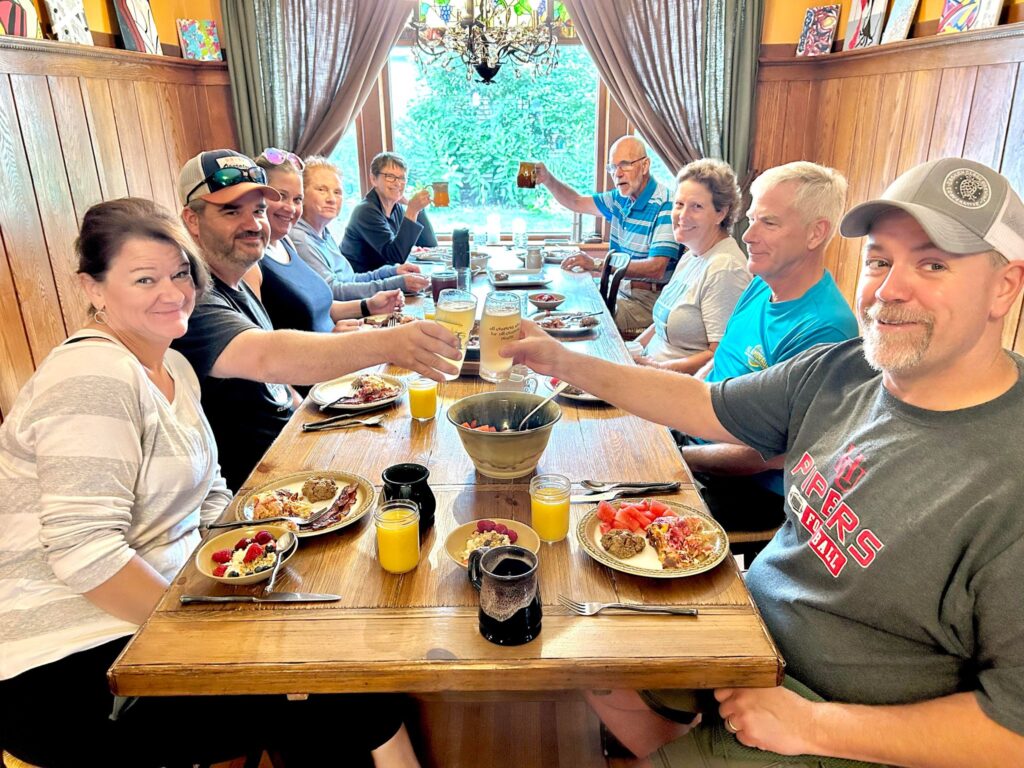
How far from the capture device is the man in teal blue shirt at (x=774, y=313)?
179 centimetres

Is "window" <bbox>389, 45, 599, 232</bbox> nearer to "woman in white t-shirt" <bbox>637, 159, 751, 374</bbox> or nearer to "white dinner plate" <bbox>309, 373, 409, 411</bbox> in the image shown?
"woman in white t-shirt" <bbox>637, 159, 751, 374</bbox>

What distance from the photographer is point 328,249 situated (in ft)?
11.5

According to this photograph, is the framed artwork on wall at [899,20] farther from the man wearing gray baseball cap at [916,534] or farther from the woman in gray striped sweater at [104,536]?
the woman in gray striped sweater at [104,536]

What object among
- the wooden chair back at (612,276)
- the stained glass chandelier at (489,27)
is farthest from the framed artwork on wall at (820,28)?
the wooden chair back at (612,276)

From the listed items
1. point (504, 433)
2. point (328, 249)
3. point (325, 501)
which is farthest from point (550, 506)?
point (328, 249)

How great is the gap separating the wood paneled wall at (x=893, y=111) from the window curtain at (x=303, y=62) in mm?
2697

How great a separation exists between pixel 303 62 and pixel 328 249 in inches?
77.4

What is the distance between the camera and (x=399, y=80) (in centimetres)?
507

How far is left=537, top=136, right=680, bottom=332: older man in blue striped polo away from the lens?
3.74 metres

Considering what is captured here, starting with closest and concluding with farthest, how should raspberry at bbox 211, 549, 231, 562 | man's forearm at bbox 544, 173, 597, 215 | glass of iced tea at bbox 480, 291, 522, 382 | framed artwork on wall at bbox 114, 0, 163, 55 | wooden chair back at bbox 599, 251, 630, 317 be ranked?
1. raspberry at bbox 211, 549, 231, 562
2. glass of iced tea at bbox 480, 291, 522, 382
3. wooden chair back at bbox 599, 251, 630, 317
4. framed artwork on wall at bbox 114, 0, 163, 55
5. man's forearm at bbox 544, 173, 597, 215

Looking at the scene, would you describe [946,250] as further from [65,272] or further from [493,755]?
[65,272]

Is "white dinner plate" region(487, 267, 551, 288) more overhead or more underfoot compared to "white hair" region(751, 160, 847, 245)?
more underfoot

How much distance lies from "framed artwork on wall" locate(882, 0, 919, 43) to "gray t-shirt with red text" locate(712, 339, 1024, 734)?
3292 mm

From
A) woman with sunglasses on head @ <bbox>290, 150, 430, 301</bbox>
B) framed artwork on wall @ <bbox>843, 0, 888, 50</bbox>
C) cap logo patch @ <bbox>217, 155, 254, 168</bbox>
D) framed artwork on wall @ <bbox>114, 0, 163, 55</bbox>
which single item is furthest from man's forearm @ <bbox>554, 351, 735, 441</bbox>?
framed artwork on wall @ <bbox>114, 0, 163, 55</bbox>
